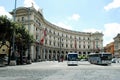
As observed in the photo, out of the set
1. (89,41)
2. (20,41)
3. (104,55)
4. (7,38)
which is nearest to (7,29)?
(7,38)

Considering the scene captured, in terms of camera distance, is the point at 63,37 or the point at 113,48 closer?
the point at 63,37

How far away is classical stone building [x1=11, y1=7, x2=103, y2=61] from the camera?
75.6m

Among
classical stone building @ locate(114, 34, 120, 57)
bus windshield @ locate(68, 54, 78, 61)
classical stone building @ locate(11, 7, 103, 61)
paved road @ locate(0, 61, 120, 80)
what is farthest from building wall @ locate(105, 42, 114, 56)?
paved road @ locate(0, 61, 120, 80)

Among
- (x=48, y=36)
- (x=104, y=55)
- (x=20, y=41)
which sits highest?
(x=48, y=36)

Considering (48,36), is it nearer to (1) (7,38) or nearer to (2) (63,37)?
(2) (63,37)

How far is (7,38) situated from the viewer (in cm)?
4369

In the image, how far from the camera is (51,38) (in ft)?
343

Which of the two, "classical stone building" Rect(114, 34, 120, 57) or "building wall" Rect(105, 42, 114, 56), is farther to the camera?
"building wall" Rect(105, 42, 114, 56)

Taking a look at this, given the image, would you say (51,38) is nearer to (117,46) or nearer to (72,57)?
(117,46)

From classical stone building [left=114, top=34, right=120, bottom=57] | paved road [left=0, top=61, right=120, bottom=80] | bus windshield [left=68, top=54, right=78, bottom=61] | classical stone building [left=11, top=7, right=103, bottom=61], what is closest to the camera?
paved road [left=0, top=61, right=120, bottom=80]

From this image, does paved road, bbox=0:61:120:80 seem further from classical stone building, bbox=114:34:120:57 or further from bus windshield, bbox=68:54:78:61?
classical stone building, bbox=114:34:120:57

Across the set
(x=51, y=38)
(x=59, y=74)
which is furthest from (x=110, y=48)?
(x=59, y=74)

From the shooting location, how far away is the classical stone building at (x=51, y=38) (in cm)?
7556

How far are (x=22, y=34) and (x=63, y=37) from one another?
70.0m
